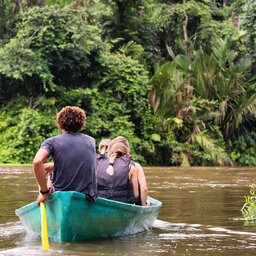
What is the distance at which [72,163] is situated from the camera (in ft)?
16.2

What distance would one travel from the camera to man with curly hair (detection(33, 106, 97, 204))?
4881mm

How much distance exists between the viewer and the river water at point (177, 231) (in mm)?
4871

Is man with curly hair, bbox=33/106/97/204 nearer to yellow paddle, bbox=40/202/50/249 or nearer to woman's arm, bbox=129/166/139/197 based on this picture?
yellow paddle, bbox=40/202/50/249

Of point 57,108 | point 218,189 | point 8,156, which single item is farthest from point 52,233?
point 57,108

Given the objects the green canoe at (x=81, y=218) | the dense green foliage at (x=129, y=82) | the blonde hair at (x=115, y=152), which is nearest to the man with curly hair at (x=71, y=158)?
the green canoe at (x=81, y=218)

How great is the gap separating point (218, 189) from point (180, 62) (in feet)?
44.3

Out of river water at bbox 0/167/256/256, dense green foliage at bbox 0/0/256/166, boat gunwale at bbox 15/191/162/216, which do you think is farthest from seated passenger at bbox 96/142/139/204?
dense green foliage at bbox 0/0/256/166

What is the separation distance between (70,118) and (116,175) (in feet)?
3.99

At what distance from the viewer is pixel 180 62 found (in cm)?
2372

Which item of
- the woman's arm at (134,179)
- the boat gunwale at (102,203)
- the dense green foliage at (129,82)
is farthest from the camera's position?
the dense green foliage at (129,82)

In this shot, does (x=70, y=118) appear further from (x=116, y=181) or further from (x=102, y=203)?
(x=116, y=181)

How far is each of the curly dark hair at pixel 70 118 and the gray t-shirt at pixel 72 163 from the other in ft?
0.23

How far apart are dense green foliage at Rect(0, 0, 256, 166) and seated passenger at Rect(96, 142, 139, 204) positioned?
13799mm

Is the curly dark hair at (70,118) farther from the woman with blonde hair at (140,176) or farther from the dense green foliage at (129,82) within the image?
the dense green foliage at (129,82)
